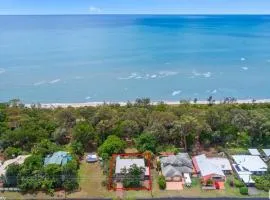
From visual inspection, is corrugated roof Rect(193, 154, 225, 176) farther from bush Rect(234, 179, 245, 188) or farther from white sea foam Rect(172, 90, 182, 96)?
white sea foam Rect(172, 90, 182, 96)

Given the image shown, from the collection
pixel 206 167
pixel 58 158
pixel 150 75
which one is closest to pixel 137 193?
pixel 206 167

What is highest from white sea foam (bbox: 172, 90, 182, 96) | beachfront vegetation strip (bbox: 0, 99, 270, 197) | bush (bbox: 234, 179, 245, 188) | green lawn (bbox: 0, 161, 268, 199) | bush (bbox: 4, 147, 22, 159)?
white sea foam (bbox: 172, 90, 182, 96)

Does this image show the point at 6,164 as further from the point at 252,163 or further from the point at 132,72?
the point at 132,72

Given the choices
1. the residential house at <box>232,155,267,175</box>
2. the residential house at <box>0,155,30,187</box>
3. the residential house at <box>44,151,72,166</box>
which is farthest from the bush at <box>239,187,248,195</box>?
the residential house at <box>0,155,30,187</box>

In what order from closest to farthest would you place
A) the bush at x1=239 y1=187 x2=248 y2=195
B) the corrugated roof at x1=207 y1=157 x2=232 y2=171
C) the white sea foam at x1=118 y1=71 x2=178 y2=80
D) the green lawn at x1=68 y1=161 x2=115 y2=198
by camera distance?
the bush at x1=239 y1=187 x2=248 y2=195
the green lawn at x1=68 y1=161 x2=115 y2=198
the corrugated roof at x1=207 y1=157 x2=232 y2=171
the white sea foam at x1=118 y1=71 x2=178 y2=80

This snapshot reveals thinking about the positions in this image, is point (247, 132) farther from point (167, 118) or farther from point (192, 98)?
point (192, 98)

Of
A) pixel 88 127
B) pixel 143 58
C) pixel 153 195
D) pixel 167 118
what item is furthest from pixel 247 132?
pixel 143 58
